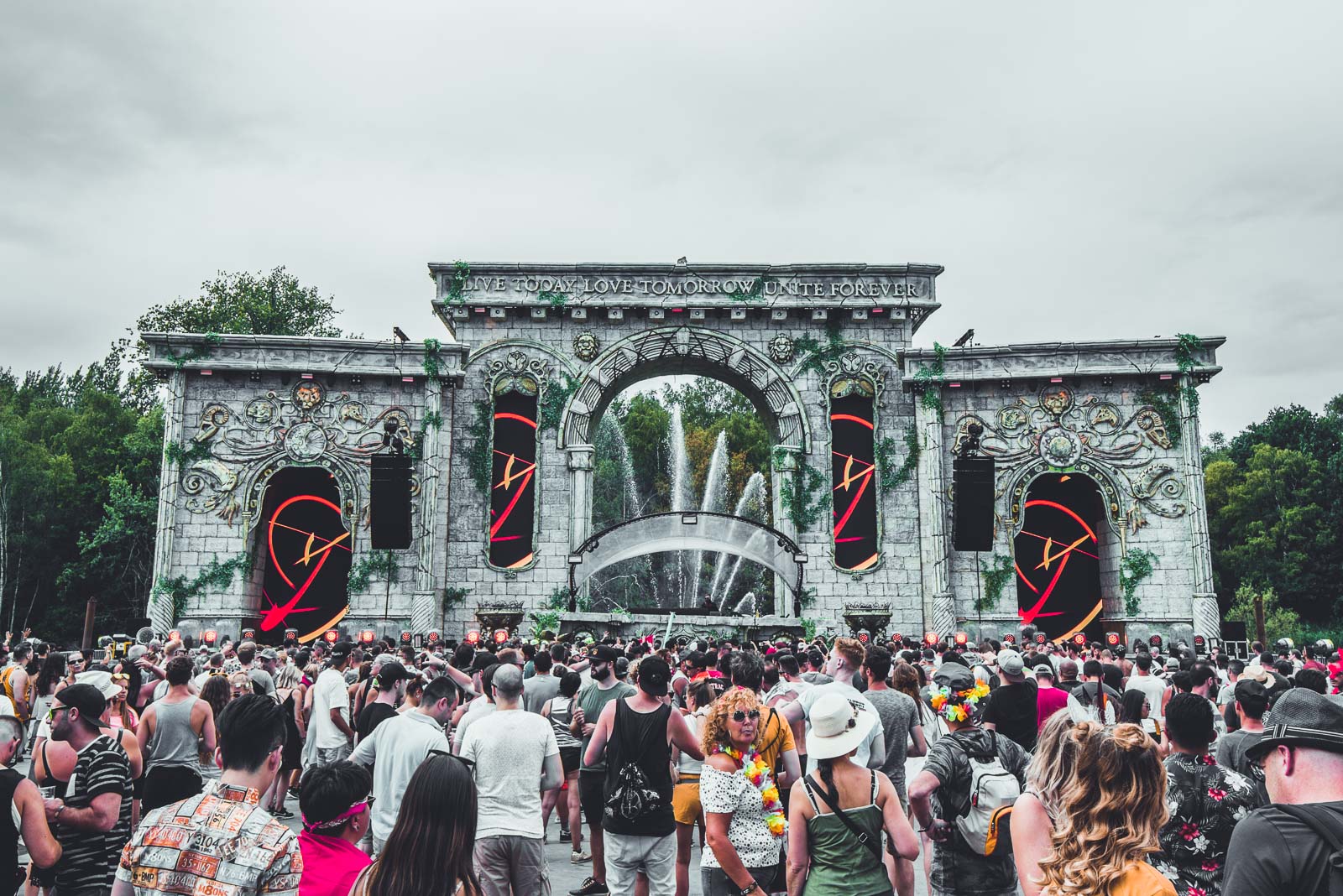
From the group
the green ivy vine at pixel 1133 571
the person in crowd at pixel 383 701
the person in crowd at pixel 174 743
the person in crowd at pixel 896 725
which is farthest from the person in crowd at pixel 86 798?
the green ivy vine at pixel 1133 571

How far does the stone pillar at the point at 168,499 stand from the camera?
23.4m

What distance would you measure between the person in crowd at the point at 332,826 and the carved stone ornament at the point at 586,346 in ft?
74.2

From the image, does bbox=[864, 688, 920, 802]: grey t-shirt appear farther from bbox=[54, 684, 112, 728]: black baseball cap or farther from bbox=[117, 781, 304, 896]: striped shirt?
bbox=[54, 684, 112, 728]: black baseball cap

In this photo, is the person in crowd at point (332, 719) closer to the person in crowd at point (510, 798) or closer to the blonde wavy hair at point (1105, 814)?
the person in crowd at point (510, 798)

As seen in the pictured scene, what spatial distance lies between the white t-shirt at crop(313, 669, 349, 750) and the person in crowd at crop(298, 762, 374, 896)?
589cm

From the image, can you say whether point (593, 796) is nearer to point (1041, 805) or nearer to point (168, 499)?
point (1041, 805)

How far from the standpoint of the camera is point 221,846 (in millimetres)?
3541

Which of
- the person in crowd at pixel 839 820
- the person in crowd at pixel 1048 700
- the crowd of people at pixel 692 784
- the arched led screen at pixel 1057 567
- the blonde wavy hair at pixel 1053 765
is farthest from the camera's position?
the arched led screen at pixel 1057 567

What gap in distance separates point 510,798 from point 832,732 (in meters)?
2.25

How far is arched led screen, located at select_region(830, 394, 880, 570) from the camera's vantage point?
25.3m

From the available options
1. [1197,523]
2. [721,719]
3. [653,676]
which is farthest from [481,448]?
[721,719]

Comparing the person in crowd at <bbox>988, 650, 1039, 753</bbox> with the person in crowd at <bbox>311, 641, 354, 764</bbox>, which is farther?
the person in crowd at <bbox>311, 641, 354, 764</bbox>

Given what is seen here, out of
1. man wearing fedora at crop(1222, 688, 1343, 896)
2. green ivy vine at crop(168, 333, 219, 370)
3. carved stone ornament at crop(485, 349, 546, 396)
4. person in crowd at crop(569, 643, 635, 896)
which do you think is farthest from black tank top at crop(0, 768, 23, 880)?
green ivy vine at crop(168, 333, 219, 370)

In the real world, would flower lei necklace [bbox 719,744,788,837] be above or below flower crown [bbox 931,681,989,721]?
below
